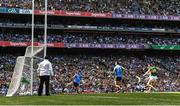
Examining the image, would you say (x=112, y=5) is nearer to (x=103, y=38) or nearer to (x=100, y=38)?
(x=103, y=38)

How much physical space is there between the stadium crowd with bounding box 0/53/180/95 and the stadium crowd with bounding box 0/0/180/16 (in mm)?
4849

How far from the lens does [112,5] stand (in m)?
57.4

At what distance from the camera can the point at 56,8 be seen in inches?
2093

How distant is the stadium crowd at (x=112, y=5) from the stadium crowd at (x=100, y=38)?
2918mm

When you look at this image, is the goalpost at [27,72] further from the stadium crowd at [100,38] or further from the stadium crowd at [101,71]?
the stadium crowd at [100,38]

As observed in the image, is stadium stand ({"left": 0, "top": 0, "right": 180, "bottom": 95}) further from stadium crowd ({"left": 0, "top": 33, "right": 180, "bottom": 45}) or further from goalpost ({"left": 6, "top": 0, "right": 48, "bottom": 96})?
goalpost ({"left": 6, "top": 0, "right": 48, "bottom": 96})

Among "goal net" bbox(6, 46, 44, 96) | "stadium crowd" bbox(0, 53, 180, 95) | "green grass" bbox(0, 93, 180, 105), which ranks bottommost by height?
"stadium crowd" bbox(0, 53, 180, 95)

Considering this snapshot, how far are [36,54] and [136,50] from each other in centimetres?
3471

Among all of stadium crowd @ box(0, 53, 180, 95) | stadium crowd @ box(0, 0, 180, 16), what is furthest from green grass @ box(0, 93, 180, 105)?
stadium crowd @ box(0, 0, 180, 16)

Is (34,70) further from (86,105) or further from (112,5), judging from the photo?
(112,5)

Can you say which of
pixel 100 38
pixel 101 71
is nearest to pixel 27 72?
pixel 101 71

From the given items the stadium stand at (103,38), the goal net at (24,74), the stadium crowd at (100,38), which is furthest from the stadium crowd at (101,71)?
the goal net at (24,74)

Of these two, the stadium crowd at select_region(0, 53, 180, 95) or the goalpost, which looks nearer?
the goalpost

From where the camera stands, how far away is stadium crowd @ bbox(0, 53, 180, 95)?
1793 inches
